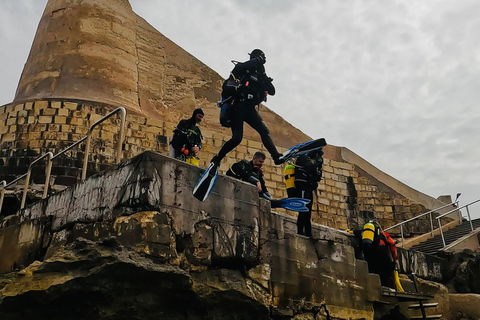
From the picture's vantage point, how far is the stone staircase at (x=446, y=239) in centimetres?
1045

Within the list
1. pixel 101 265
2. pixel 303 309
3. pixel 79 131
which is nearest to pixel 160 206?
pixel 101 265

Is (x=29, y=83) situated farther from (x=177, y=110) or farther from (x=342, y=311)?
(x=342, y=311)

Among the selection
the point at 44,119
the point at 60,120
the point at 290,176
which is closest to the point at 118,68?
the point at 60,120

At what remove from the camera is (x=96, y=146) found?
9.78m

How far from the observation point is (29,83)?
440 inches

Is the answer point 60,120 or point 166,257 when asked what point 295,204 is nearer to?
point 166,257

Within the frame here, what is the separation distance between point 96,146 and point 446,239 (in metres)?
7.79

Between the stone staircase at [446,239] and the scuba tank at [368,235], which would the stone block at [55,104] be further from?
the stone staircase at [446,239]

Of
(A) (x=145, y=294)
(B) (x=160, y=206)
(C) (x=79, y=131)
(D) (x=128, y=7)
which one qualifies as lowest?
(A) (x=145, y=294)

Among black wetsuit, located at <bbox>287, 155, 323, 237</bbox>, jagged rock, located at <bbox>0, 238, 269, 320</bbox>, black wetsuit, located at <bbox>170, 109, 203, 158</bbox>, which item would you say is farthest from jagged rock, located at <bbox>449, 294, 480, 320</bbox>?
jagged rock, located at <bbox>0, 238, 269, 320</bbox>

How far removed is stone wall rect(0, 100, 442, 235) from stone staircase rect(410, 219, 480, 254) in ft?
2.98

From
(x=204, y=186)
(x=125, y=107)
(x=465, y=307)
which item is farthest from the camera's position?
(x=125, y=107)

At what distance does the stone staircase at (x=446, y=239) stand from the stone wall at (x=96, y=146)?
908mm

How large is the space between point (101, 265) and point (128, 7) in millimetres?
10717
